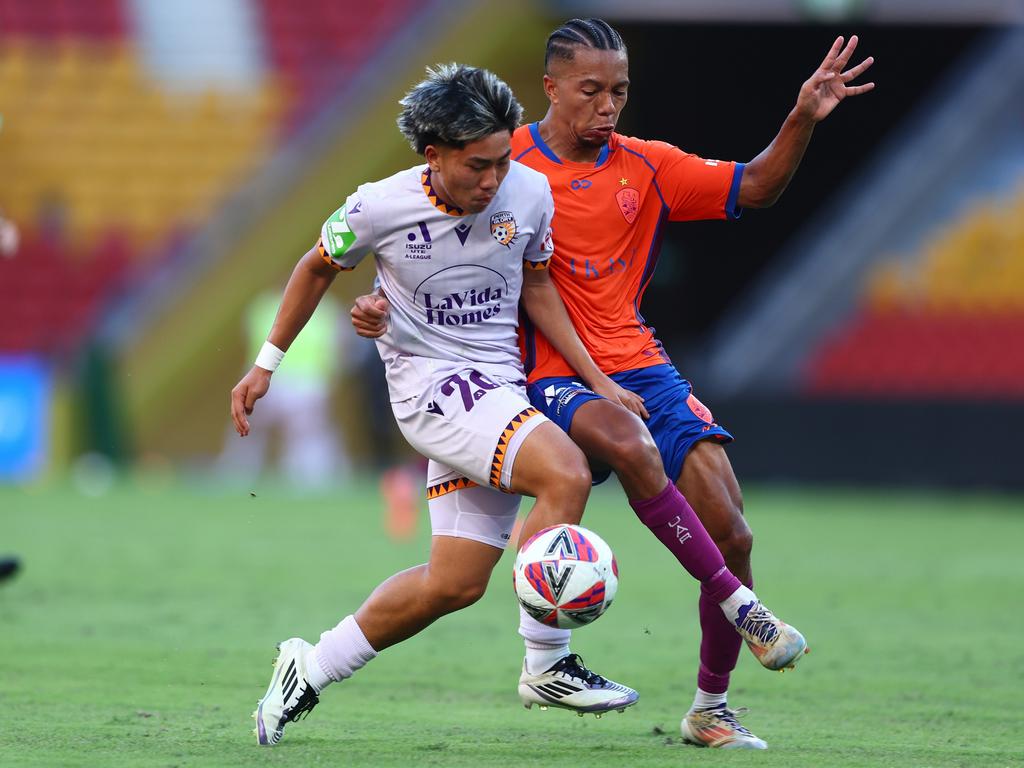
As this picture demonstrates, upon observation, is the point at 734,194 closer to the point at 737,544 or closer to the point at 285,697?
the point at 737,544

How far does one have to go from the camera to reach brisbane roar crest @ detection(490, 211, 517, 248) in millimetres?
Answer: 5078

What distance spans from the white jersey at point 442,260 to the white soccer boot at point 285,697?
2.86 ft

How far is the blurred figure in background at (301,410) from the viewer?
61.5 feet

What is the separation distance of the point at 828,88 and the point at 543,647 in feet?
6.60

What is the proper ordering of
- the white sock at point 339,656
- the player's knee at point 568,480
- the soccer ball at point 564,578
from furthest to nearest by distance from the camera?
the white sock at point 339,656
the player's knee at point 568,480
the soccer ball at point 564,578

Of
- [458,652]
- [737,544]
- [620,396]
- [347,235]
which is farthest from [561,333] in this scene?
[458,652]

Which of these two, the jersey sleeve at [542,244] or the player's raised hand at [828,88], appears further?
the player's raised hand at [828,88]

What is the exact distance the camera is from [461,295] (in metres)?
5.13

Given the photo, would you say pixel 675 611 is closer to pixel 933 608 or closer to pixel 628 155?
pixel 933 608

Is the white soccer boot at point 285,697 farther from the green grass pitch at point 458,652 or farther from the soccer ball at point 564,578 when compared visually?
the soccer ball at point 564,578

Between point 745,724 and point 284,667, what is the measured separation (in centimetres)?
162

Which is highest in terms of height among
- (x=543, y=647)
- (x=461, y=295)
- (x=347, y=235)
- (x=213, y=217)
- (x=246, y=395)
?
(x=213, y=217)

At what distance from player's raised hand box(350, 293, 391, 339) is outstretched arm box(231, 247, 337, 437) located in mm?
180

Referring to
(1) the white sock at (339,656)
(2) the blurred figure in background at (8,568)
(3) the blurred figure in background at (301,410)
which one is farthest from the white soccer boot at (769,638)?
(3) the blurred figure in background at (301,410)
